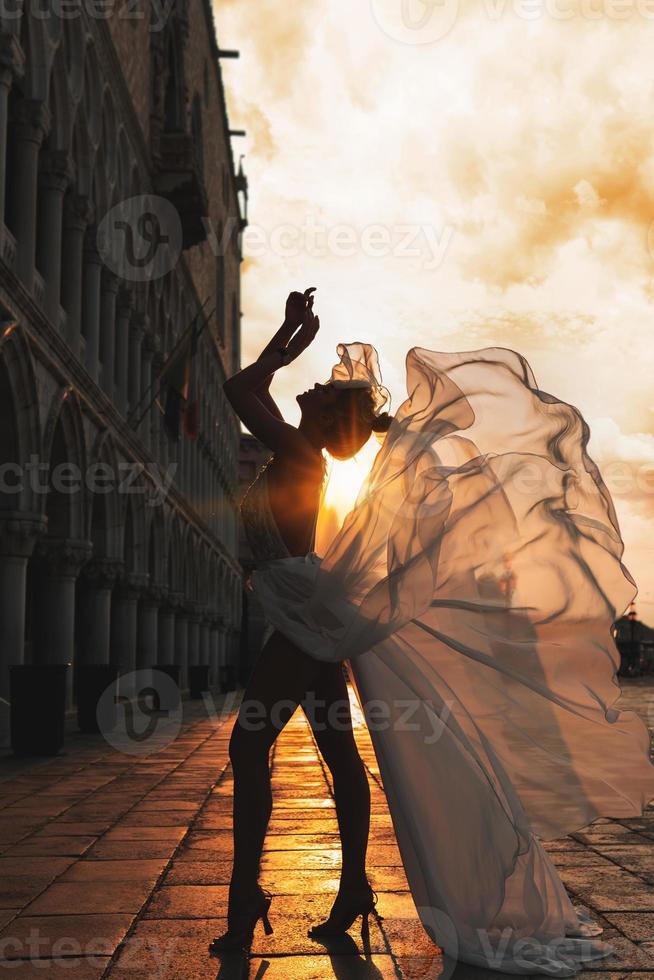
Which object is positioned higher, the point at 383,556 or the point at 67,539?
the point at 67,539

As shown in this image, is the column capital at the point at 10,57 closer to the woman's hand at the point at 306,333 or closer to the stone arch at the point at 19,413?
the stone arch at the point at 19,413

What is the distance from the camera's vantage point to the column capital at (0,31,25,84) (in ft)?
42.4

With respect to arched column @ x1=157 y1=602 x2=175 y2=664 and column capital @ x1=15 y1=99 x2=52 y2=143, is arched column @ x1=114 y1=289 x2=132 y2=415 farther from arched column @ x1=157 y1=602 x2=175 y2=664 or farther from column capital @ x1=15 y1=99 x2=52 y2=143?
arched column @ x1=157 y1=602 x2=175 y2=664

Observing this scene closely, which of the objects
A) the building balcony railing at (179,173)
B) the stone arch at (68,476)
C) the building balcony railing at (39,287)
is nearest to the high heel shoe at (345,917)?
the building balcony railing at (39,287)

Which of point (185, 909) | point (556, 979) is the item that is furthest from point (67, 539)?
point (556, 979)

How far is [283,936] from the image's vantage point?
3963 mm

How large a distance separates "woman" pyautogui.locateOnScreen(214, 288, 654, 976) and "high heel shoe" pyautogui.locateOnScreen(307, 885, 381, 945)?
0.02 metres

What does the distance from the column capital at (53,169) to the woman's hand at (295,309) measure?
1370 cm

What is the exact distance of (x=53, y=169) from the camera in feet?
55.5

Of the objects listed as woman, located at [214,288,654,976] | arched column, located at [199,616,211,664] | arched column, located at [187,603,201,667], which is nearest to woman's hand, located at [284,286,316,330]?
woman, located at [214,288,654,976]

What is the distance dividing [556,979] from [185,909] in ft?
5.15

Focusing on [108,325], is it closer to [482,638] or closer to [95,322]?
[95,322]

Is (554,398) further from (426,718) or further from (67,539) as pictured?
(67,539)

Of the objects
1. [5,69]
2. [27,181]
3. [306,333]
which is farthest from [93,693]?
[306,333]
